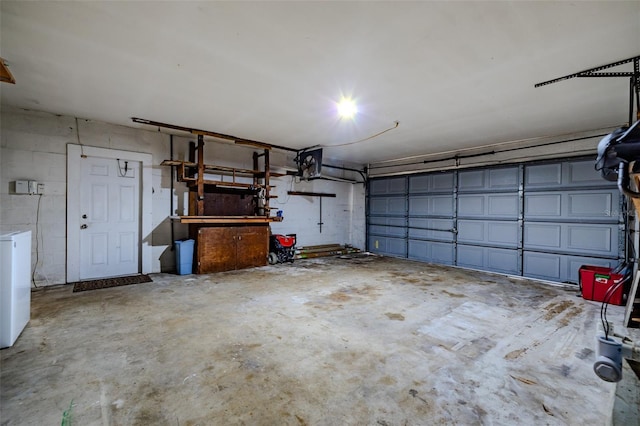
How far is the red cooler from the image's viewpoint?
3793mm

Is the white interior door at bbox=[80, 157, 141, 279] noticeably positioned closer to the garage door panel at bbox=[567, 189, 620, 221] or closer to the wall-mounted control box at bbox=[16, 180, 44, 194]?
the wall-mounted control box at bbox=[16, 180, 44, 194]

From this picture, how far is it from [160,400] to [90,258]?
13.0ft

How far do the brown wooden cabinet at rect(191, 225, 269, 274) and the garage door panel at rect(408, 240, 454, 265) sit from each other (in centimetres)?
374

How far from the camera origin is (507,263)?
5566 millimetres

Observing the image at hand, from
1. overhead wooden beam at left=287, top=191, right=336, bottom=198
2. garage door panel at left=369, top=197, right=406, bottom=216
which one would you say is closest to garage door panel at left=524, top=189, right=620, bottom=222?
garage door panel at left=369, top=197, right=406, bottom=216

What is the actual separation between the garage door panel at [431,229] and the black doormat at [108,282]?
228 inches

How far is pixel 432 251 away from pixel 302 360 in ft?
17.7

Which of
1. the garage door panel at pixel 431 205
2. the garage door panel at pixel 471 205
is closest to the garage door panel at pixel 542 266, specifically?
the garage door panel at pixel 471 205

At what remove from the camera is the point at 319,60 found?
2.65 metres

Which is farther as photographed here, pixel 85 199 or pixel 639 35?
pixel 85 199

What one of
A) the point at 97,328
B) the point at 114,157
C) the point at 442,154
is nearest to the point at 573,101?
the point at 442,154

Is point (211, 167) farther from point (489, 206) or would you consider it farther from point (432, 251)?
point (489, 206)

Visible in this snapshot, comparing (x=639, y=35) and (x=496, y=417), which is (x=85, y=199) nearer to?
(x=496, y=417)

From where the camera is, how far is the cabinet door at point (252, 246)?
18.0 feet
